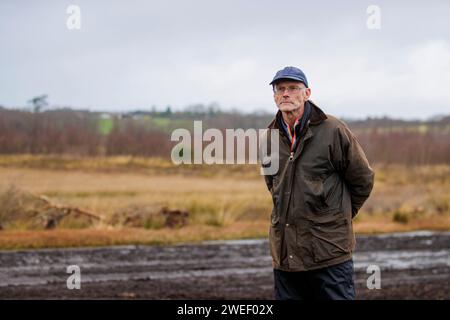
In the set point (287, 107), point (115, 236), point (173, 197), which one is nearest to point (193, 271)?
point (115, 236)

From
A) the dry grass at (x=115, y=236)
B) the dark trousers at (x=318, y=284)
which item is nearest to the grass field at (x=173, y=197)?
the dry grass at (x=115, y=236)

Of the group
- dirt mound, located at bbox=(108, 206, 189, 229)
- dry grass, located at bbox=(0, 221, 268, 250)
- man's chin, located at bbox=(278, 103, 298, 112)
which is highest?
man's chin, located at bbox=(278, 103, 298, 112)

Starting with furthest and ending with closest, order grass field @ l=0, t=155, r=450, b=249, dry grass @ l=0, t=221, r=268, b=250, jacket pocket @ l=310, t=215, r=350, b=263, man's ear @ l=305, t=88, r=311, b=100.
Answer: grass field @ l=0, t=155, r=450, b=249 < dry grass @ l=0, t=221, r=268, b=250 < man's ear @ l=305, t=88, r=311, b=100 < jacket pocket @ l=310, t=215, r=350, b=263

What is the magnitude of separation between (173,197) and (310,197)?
783 inches

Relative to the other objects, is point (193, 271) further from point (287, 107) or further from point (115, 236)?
point (287, 107)

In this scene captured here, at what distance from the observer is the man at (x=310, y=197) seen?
5.31 metres

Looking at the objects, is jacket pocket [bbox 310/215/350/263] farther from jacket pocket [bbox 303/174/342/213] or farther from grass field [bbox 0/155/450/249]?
grass field [bbox 0/155/450/249]

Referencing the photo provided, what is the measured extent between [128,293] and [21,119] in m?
13.8

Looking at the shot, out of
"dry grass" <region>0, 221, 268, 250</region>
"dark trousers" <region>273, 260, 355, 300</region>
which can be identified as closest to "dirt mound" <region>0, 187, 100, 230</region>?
"dry grass" <region>0, 221, 268, 250</region>

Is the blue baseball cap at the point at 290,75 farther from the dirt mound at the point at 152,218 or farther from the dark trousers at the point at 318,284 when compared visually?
the dirt mound at the point at 152,218

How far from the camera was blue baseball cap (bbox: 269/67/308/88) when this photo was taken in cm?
541

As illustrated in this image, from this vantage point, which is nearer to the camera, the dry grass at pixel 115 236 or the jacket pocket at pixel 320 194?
the jacket pocket at pixel 320 194
